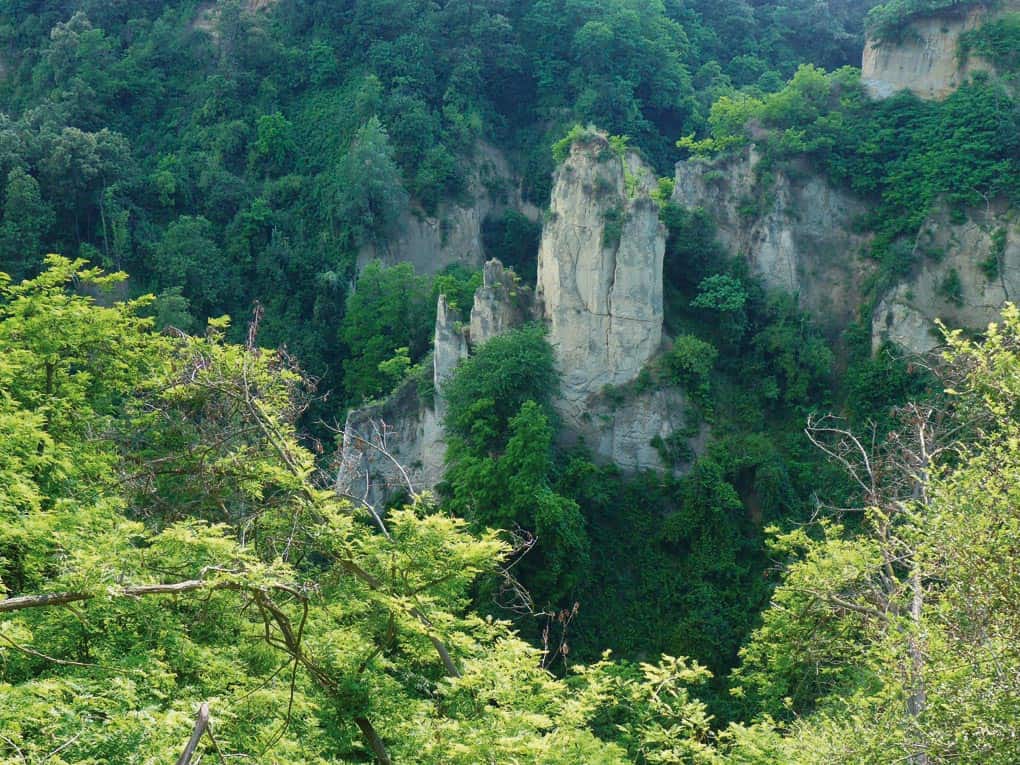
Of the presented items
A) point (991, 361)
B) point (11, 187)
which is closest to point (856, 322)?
point (991, 361)

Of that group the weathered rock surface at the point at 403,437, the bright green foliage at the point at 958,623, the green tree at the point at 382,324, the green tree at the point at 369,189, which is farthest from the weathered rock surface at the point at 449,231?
the bright green foliage at the point at 958,623

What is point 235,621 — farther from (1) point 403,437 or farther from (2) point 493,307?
(1) point 403,437

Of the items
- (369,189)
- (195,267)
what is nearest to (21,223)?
(195,267)

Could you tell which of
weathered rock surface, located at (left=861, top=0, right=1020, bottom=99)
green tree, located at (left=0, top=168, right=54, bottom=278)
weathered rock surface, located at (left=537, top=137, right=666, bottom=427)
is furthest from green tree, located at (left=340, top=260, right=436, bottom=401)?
weathered rock surface, located at (left=861, top=0, right=1020, bottom=99)

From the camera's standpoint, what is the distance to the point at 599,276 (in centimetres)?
2586

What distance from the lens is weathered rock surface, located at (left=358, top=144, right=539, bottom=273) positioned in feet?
128

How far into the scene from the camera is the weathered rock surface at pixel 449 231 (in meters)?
38.9

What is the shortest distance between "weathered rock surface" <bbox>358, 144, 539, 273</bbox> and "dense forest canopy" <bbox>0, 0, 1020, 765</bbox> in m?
0.29

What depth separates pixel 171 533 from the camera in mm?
8547

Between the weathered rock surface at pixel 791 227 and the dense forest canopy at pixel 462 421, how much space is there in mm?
470

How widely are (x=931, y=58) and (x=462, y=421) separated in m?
19.0

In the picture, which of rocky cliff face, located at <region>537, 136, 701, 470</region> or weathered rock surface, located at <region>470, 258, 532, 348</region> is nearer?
rocky cliff face, located at <region>537, 136, 701, 470</region>

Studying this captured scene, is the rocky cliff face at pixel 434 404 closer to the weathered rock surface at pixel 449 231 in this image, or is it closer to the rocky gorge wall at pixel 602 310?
the rocky gorge wall at pixel 602 310

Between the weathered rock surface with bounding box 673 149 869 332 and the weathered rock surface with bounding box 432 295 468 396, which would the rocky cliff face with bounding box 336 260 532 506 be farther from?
the weathered rock surface with bounding box 673 149 869 332
